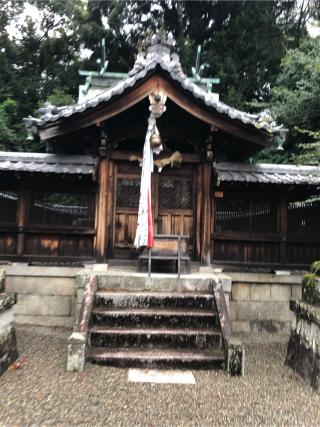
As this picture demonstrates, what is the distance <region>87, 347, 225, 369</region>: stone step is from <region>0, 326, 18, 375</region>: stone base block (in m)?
1.19

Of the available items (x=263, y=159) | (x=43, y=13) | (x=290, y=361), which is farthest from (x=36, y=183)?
(x=43, y=13)

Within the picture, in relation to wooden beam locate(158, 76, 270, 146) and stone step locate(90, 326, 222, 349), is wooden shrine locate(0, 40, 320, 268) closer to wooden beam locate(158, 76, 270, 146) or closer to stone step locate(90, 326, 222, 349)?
wooden beam locate(158, 76, 270, 146)

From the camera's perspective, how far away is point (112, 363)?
529 cm

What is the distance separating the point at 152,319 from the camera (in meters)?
6.00

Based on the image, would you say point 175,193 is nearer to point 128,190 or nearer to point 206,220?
point 206,220

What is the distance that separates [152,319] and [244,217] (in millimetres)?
3867

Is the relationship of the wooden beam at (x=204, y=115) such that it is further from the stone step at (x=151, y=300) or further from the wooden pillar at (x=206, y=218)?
the stone step at (x=151, y=300)

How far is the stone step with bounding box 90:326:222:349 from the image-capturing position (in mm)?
5648

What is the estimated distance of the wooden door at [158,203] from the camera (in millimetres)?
8695

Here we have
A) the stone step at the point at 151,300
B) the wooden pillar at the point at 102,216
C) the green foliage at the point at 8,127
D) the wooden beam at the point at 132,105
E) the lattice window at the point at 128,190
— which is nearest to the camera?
the stone step at the point at 151,300

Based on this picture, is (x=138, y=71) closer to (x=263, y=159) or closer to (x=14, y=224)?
(x=14, y=224)

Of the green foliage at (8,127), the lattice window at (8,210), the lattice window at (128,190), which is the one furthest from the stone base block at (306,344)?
the green foliage at (8,127)

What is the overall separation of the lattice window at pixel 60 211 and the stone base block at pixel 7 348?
3188mm

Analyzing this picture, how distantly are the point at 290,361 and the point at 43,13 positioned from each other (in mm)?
27537
